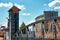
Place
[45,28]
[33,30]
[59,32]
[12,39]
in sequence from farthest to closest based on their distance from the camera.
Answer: [12,39], [33,30], [45,28], [59,32]

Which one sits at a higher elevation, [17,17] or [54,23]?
[17,17]

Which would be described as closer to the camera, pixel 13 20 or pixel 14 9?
pixel 13 20

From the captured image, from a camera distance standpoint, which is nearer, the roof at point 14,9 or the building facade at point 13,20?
the building facade at point 13,20

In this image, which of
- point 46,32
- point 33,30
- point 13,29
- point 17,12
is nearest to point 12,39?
point 13,29

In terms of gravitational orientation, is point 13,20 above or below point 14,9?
below

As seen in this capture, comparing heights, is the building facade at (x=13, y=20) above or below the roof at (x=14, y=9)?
below

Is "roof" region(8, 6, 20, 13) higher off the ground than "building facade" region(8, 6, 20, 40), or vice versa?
"roof" region(8, 6, 20, 13)

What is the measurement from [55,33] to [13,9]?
20.5 meters

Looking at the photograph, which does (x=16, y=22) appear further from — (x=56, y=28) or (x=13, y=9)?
(x=56, y=28)

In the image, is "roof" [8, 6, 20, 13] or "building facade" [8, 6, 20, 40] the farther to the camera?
"roof" [8, 6, 20, 13]

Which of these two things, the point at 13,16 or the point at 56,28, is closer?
the point at 56,28

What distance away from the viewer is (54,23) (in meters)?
11.9

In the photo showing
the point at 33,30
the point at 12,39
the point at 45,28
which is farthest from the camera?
the point at 12,39

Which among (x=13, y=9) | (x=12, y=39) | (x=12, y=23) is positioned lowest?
(x=12, y=39)
